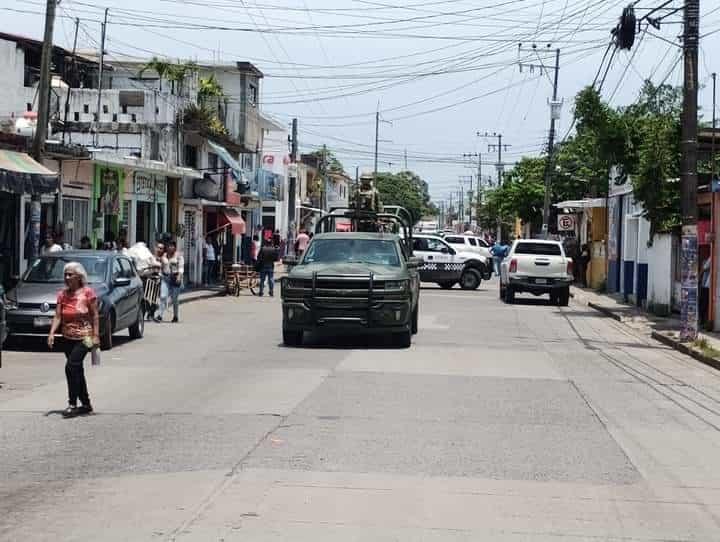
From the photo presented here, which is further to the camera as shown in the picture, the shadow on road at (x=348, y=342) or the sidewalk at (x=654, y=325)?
the sidewalk at (x=654, y=325)

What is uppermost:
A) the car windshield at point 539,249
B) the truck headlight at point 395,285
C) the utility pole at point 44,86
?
the utility pole at point 44,86

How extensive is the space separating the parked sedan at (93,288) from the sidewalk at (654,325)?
408 inches

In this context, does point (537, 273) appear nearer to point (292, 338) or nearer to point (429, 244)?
point (429, 244)

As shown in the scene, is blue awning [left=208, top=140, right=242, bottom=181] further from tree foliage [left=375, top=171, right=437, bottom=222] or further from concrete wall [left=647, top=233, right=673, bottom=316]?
tree foliage [left=375, top=171, right=437, bottom=222]

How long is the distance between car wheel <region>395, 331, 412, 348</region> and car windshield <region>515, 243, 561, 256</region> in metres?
16.5

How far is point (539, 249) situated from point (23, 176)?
61.4 feet

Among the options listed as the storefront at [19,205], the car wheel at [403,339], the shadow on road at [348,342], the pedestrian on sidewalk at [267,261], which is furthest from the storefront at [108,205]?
the car wheel at [403,339]

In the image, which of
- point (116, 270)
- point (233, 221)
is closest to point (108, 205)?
point (116, 270)

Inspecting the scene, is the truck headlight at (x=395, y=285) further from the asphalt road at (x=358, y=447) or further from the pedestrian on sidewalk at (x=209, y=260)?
the pedestrian on sidewalk at (x=209, y=260)

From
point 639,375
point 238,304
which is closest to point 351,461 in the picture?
point 639,375

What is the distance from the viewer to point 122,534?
6.81 meters

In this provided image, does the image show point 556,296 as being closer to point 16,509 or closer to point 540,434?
point 540,434

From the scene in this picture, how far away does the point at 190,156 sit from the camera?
135ft

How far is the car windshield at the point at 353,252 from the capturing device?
65.3 ft
